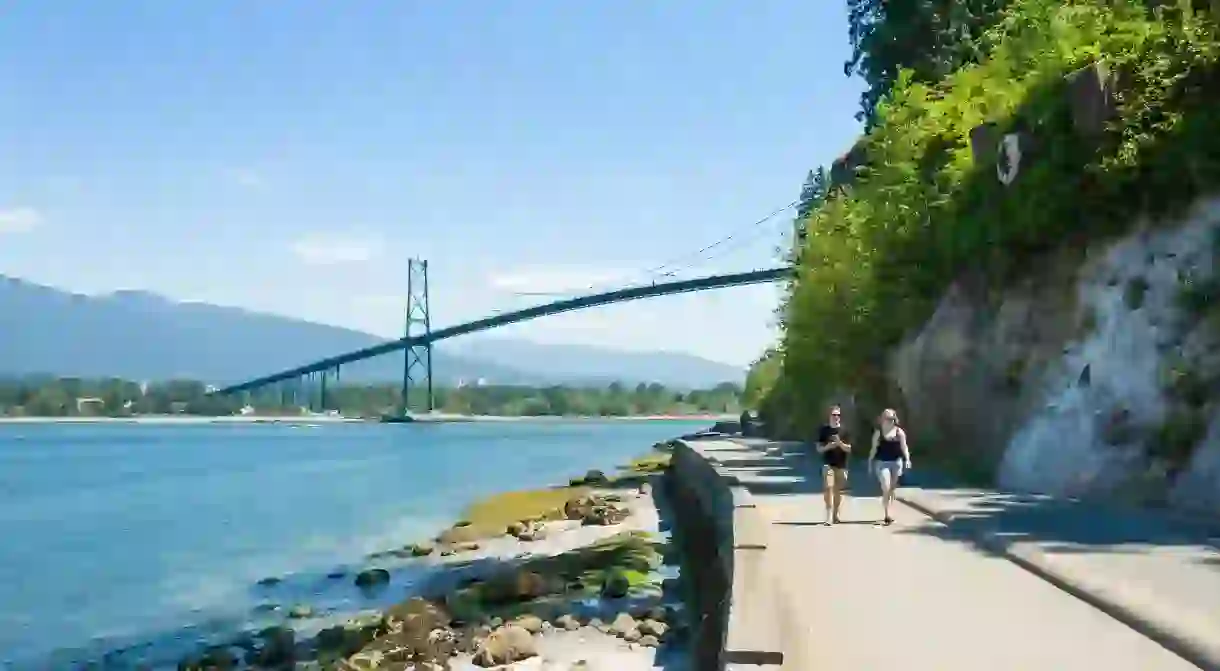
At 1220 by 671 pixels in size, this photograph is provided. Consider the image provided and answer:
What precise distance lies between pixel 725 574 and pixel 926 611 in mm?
4181

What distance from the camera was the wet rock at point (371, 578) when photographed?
82.4ft

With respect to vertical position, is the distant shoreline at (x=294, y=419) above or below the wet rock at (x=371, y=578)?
above

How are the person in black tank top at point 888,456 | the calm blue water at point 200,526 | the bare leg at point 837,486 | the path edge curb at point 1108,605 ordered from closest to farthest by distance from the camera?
the path edge curb at point 1108,605
the person in black tank top at point 888,456
the bare leg at point 837,486
the calm blue water at point 200,526

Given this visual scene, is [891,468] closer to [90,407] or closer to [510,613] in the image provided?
[510,613]

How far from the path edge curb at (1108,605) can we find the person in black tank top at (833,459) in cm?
164

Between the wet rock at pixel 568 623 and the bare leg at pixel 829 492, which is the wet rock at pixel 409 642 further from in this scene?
the bare leg at pixel 829 492

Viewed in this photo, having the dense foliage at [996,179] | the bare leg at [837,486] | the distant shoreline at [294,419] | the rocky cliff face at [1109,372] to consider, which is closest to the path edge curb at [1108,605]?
the bare leg at [837,486]

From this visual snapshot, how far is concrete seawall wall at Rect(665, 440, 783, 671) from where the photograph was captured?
26.3 feet

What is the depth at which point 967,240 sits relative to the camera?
78.2 ft

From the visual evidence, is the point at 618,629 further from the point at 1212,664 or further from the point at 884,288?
the point at 884,288

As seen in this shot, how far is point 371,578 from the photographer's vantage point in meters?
25.3

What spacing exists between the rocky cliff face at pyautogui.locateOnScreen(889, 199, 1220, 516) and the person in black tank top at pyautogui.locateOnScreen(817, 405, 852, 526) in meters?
3.80

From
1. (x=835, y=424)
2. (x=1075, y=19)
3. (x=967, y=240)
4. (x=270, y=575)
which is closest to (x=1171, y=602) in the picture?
(x=835, y=424)

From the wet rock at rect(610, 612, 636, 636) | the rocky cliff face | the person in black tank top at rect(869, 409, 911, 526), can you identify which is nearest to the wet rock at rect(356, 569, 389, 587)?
the wet rock at rect(610, 612, 636, 636)
